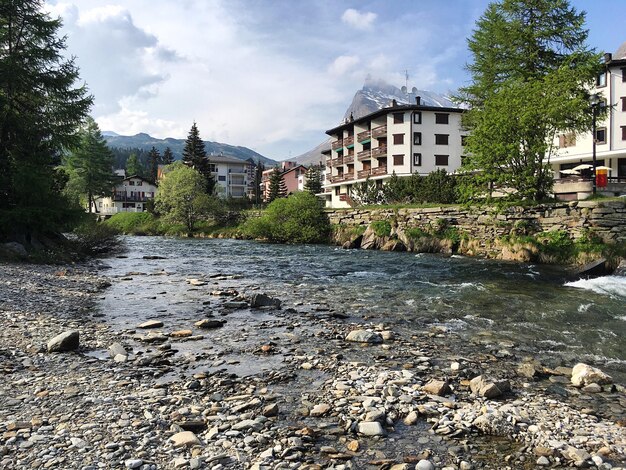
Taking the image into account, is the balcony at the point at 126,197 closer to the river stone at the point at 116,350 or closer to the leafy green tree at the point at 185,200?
the leafy green tree at the point at 185,200

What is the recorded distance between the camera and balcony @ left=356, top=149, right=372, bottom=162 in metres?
65.2

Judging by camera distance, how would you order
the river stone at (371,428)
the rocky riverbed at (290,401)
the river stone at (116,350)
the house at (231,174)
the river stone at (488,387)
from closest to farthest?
the rocky riverbed at (290,401)
the river stone at (371,428)
the river stone at (488,387)
the river stone at (116,350)
the house at (231,174)

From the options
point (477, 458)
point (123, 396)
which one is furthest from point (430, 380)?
point (123, 396)

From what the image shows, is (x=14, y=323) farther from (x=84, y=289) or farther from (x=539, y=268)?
(x=539, y=268)

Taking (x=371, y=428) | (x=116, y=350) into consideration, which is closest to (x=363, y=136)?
(x=116, y=350)

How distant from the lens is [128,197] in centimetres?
11525

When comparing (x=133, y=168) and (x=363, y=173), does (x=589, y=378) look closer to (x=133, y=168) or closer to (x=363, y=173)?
(x=363, y=173)

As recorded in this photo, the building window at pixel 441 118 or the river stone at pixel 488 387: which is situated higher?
the building window at pixel 441 118

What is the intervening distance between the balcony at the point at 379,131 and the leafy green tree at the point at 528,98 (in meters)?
25.6

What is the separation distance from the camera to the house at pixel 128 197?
114438 mm

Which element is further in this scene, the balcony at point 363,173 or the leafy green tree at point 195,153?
the leafy green tree at point 195,153

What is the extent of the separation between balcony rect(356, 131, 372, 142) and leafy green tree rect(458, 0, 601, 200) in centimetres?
2896

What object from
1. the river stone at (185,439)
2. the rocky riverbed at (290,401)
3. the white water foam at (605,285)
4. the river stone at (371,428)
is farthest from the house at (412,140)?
the river stone at (185,439)

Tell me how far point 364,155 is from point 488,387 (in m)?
62.0
